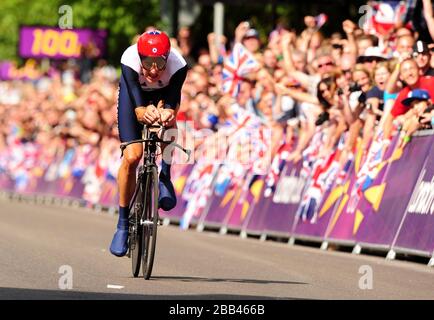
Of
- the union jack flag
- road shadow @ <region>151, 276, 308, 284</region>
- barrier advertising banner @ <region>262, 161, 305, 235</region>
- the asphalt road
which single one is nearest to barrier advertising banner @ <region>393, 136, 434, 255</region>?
the asphalt road

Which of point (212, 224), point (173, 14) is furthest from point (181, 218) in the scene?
point (173, 14)

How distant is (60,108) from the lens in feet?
115

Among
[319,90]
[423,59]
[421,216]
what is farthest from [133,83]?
[319,90]

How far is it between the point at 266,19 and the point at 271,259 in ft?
79.2

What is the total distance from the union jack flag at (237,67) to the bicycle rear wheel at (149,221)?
31.7ft

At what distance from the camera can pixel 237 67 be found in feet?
75.3

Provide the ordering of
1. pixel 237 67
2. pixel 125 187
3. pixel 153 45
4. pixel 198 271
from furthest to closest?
pixel 237 67 < pixel 198 271 < pixel 125 187 < pixel 153 45

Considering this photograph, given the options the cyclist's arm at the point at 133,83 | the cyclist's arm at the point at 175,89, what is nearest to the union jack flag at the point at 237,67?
the cyclist's arm at the point at 175,89

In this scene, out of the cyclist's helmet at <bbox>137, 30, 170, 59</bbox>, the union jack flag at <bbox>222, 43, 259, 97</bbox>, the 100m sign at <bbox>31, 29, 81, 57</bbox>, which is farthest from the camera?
the 100m sign at <bbox>31, 29, 81, 57</bbox>

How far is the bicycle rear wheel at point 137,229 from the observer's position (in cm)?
1302

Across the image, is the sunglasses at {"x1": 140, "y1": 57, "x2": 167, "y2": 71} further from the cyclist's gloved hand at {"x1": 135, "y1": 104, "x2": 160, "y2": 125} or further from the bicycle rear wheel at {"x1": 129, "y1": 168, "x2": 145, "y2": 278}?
the bicycle rear wheel at {"x1": 129, "y1": 168, "x2": 145, "y2": 278}

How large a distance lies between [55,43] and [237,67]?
20.0 m

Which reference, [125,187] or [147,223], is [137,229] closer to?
[147,223]

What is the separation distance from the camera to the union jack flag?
2275 centimetres
